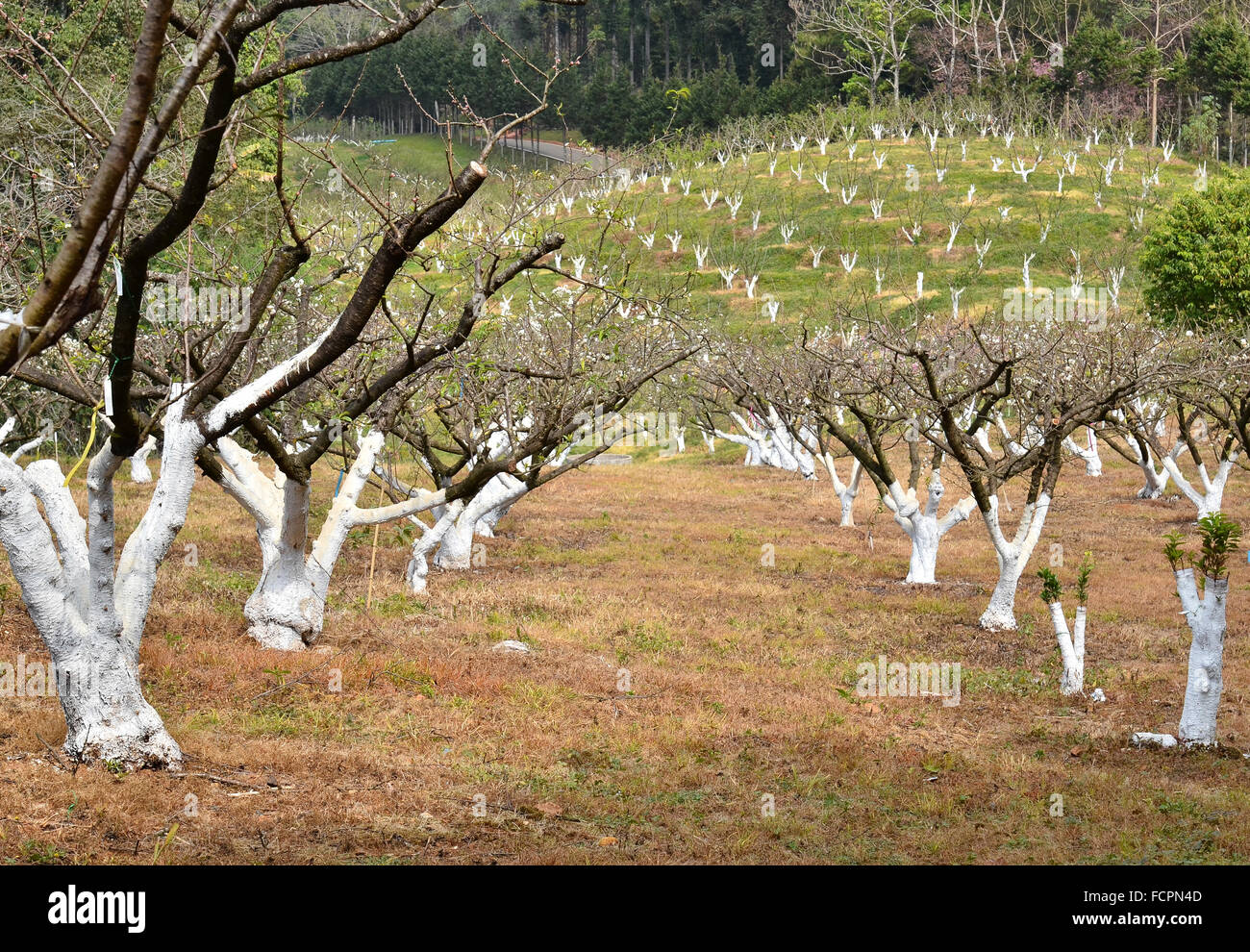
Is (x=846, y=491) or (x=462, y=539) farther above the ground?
(x=462, y=539)

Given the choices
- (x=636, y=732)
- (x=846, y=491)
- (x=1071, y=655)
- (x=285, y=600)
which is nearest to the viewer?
(x=636, y=732)

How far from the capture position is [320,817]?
8.81 m

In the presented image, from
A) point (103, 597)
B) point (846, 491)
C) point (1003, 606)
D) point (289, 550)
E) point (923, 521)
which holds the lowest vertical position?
point (846, 491)

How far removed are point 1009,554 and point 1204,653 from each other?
6319 mm

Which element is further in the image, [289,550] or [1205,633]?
[289,550]

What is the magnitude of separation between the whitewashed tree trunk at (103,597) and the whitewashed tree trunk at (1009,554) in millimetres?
12698

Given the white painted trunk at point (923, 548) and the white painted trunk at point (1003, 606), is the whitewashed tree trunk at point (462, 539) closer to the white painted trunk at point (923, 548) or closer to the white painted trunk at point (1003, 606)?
the white painted trunk at point (923, 548)

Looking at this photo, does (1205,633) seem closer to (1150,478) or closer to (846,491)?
(846,491)

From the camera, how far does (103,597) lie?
9039 mm

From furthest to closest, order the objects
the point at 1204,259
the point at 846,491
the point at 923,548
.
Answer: the point at 1204,259 → the point at 846,491 → the point at 923,548

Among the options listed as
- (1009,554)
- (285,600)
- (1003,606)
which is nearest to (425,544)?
(285,600)

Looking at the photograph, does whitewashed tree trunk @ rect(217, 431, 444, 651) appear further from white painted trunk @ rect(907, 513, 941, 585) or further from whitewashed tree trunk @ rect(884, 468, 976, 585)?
white painted trunk @ rect(907, 513, 941, 585)

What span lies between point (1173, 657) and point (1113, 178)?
68478 millimetres
